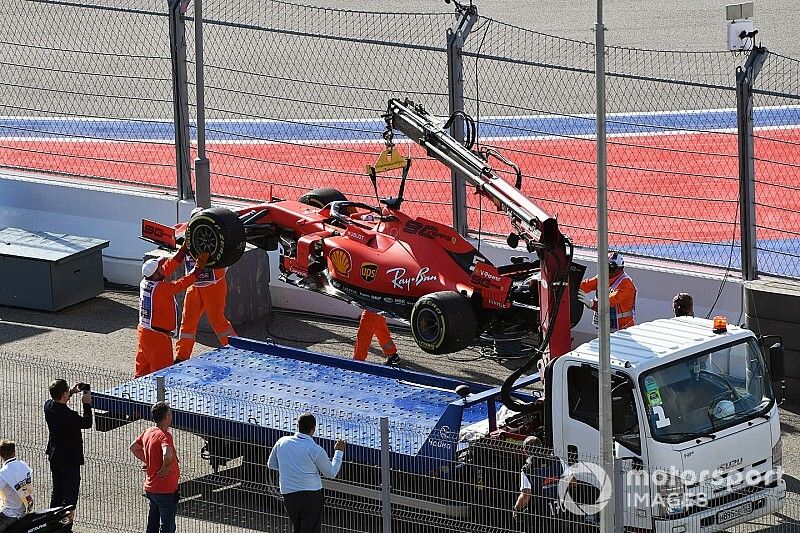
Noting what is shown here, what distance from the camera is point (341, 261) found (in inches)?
577

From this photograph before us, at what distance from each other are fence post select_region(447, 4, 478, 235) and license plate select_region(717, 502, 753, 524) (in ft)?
20.7

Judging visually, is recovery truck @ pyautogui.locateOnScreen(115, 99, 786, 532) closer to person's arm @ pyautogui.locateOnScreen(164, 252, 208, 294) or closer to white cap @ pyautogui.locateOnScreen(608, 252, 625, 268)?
white cap @ pyautogui.locateOnScreen(608, 252, 625, 268)

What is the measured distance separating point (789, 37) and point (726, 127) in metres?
7.16

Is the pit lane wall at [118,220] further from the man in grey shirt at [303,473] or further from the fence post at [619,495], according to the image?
the fence post at [619,495]

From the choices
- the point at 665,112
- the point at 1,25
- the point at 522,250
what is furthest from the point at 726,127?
the point at 1,25

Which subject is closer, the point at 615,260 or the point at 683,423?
the point at 683,423

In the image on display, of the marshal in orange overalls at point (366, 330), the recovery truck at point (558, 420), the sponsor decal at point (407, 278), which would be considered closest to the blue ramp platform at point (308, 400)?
the recovery truck at point (558, 420)

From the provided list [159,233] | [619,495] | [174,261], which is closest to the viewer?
[619,495]

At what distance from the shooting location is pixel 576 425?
11.2m

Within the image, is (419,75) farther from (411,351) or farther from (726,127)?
(411,351)

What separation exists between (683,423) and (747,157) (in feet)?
16.4

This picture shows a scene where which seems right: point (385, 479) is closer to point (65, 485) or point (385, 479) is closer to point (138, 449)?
point (138, 449)

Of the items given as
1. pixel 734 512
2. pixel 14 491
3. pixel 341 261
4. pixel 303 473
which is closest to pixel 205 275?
pixel 341 261

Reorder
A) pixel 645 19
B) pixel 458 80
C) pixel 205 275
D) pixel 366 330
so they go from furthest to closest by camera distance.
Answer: pixel 645 19 → pixel 458 80 → pixel 205 275 → pixel 366 330
